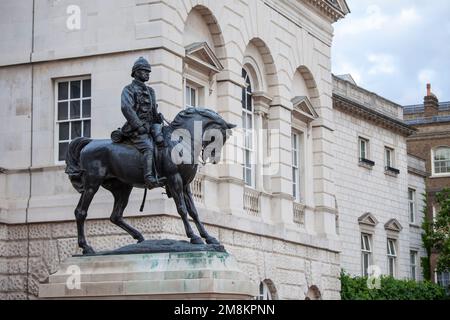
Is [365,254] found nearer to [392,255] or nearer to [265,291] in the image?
[392,255]

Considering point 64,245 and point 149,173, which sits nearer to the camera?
point 149,173

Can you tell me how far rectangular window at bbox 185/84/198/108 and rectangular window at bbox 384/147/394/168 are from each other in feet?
72.2

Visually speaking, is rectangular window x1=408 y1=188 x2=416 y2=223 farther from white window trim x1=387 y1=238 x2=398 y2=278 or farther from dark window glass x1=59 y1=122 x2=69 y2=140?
dark window glass x1=59 y1=122 x2=69 y2=140

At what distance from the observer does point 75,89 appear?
95.0ft

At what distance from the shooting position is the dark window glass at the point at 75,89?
28.9 meters

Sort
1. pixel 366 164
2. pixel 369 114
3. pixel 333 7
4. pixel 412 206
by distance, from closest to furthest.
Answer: pixel 333 7, pixel 366 164, pixel 369 114, pixel 412 206

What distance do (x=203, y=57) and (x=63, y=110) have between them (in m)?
4.22

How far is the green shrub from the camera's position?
Answer: 41.2 metres

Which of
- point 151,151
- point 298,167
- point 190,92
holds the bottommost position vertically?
point 151,151

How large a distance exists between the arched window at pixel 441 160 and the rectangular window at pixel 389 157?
15.0 metres

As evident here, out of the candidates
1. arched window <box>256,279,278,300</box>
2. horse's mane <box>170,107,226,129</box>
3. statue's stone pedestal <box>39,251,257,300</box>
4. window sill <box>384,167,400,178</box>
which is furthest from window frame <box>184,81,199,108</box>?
window sill <box>384,167,400,178</box>

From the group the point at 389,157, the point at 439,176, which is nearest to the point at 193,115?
the point at 389,157
